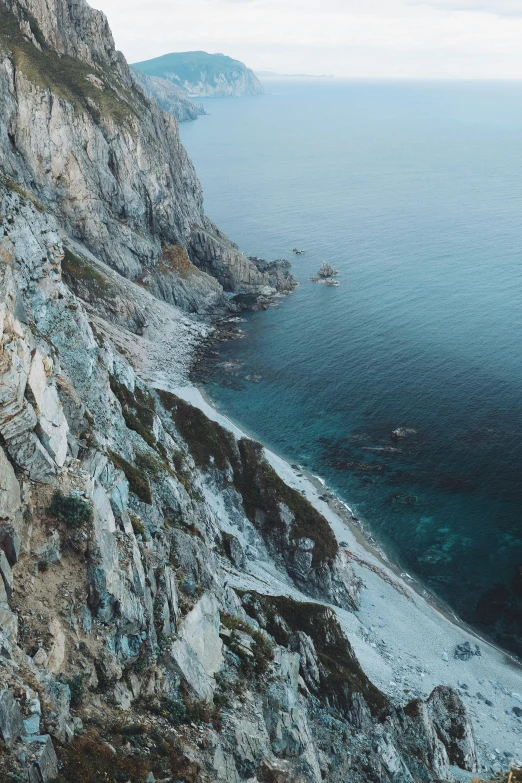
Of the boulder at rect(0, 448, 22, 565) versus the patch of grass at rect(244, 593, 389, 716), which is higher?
the boulder at rect(0, 448, 22, 565)

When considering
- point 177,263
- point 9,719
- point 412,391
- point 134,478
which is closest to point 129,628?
point 9,719

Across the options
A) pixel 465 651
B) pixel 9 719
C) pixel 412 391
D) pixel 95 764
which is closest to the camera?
pixel 9 719

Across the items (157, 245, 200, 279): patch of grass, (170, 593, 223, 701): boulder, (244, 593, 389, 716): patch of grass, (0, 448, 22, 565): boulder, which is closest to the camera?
(0, 448, 22, 565): boulder

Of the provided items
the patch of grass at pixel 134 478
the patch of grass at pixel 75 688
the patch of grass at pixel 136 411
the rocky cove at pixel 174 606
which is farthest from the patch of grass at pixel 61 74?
the patch of grass at pixel 75 688

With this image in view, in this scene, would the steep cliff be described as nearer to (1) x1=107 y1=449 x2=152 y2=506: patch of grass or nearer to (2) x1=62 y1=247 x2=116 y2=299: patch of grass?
(1) x1=107 y1=449 x2=152 y2=506: patch of grass

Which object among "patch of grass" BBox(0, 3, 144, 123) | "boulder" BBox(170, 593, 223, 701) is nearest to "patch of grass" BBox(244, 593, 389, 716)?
"boulder" BBox(170, 593, 223, 701)

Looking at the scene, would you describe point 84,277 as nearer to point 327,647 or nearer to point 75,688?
point 327,647

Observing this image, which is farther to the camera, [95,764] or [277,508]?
[277,508]

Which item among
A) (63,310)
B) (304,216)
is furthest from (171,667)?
(304,216)
